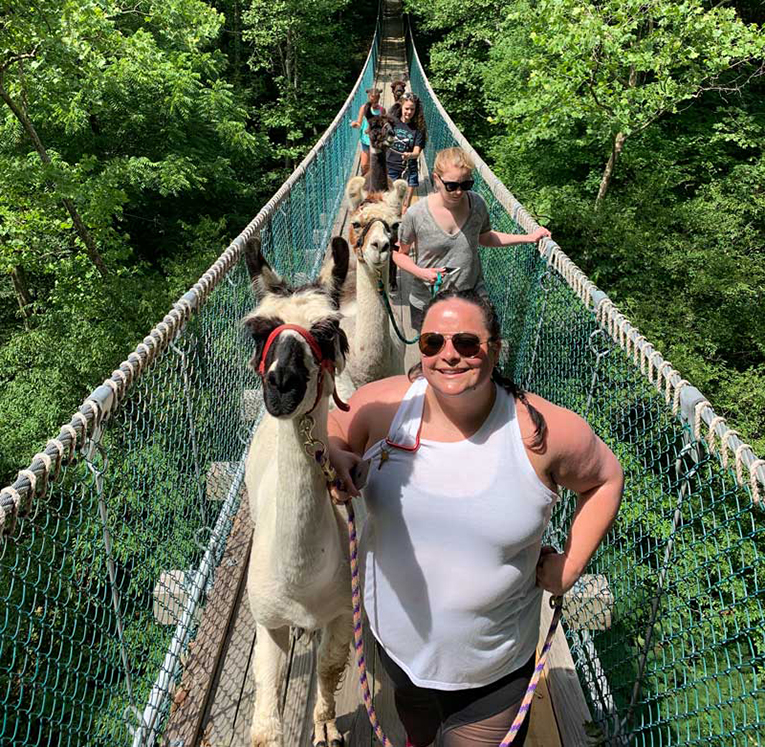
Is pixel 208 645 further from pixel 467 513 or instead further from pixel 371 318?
pixel 371 318

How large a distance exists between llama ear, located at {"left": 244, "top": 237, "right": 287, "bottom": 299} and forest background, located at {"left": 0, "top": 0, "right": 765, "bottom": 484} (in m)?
6.27

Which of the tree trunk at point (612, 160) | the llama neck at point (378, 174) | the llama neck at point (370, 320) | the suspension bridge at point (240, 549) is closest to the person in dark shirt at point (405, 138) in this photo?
the llama neck at point (378, 174)

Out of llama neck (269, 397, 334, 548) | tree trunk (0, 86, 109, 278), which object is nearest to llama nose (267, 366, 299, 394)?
llama neck (269, 397, 334, 548)

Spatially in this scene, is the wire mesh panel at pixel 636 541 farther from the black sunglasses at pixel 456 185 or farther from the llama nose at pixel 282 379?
the llama nose at pixel 282 379

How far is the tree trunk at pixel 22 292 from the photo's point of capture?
10.5 metres

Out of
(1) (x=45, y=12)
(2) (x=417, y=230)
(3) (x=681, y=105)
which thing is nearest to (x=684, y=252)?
(3) (x=681, y=105)

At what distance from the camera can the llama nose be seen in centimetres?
155

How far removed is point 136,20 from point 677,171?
9743 millimetres

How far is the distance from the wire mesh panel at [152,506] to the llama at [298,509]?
1.44ft

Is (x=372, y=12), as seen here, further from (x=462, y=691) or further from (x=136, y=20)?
(x=462, y=691)

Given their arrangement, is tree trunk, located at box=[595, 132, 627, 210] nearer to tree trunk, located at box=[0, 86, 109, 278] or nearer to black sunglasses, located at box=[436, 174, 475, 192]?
black sunglasses, located at box=[436, 174, 475, 192]

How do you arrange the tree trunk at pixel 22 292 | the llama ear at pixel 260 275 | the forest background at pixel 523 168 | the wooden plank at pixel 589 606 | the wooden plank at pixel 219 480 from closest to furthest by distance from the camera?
the llama ear at pixel 260 275
the wooden plank at pixel 589 606
the wooden plank at pixel 219 480
the forest background at pixel 523 168
the tree trunk at pixel 22 292

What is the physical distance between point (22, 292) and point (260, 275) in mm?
10521

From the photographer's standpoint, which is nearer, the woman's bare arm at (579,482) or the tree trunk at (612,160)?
the woman's bare arm at (579,482)
